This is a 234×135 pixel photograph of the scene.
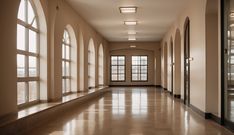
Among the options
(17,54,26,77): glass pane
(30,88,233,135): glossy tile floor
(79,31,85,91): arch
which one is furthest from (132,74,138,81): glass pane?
(17,54,26,77): glass pane

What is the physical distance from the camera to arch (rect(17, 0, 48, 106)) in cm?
861

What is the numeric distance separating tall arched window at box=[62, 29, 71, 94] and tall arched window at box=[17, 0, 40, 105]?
3.46m

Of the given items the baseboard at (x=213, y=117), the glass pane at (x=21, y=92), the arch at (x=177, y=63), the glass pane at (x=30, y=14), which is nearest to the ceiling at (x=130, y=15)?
the arch at (x=177, y=63)

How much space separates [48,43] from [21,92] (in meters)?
2.20

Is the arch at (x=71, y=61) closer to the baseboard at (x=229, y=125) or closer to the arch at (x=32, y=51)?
the arch at (x=32, y=51)

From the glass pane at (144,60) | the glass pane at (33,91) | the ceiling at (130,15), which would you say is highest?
the ceiling at (130,15)

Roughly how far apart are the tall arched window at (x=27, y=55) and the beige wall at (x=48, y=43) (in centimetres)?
29

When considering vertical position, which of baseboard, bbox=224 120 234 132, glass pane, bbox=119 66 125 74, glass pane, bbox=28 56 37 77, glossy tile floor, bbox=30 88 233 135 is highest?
glass pane, bbox=28 56 37 77

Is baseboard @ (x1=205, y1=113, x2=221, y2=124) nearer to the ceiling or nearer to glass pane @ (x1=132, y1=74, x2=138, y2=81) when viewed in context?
the ceiling

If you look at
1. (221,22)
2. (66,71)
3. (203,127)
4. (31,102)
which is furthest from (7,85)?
(66,71)

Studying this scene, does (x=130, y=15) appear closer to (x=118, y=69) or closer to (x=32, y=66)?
(x=32, y=66)

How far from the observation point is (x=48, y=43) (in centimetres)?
1018

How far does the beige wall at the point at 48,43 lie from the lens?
659 cm

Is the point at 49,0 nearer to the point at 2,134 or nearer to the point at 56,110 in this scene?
the point at 56,110
